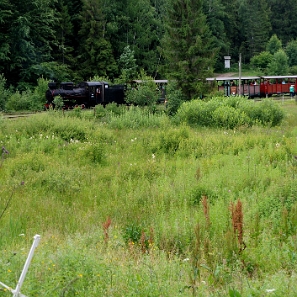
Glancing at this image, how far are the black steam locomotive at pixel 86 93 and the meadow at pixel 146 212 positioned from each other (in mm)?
15276

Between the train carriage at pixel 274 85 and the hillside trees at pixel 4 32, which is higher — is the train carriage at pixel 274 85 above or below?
below

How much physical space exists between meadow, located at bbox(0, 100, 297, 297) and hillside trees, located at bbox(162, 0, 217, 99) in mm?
17676

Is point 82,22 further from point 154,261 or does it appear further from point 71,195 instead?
point 154,261

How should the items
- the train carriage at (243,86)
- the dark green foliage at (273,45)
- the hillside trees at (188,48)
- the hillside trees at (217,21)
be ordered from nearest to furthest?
the hillside trees at (188,48), the train carriage at (243,86), the dark green foliage at (273,45), the hillside trees at (217,21)

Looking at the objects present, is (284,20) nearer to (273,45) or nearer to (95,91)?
(273,45)

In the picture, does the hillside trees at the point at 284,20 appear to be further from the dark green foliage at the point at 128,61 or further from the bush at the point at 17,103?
the bush at the point at 17,103

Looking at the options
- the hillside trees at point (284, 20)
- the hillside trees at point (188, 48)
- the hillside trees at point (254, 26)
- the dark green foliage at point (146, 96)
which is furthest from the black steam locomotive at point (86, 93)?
the hillside trees at point (284, 20)

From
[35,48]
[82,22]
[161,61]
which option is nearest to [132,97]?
[35,48]

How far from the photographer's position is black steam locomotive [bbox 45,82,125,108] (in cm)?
3559

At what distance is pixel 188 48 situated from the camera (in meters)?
38.3

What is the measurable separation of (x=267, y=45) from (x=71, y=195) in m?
72.4

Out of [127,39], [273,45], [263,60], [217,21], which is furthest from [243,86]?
[217,21]

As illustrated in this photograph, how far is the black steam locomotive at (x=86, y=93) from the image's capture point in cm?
3559

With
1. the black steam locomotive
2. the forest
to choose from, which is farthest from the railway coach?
the black steam locomotive
